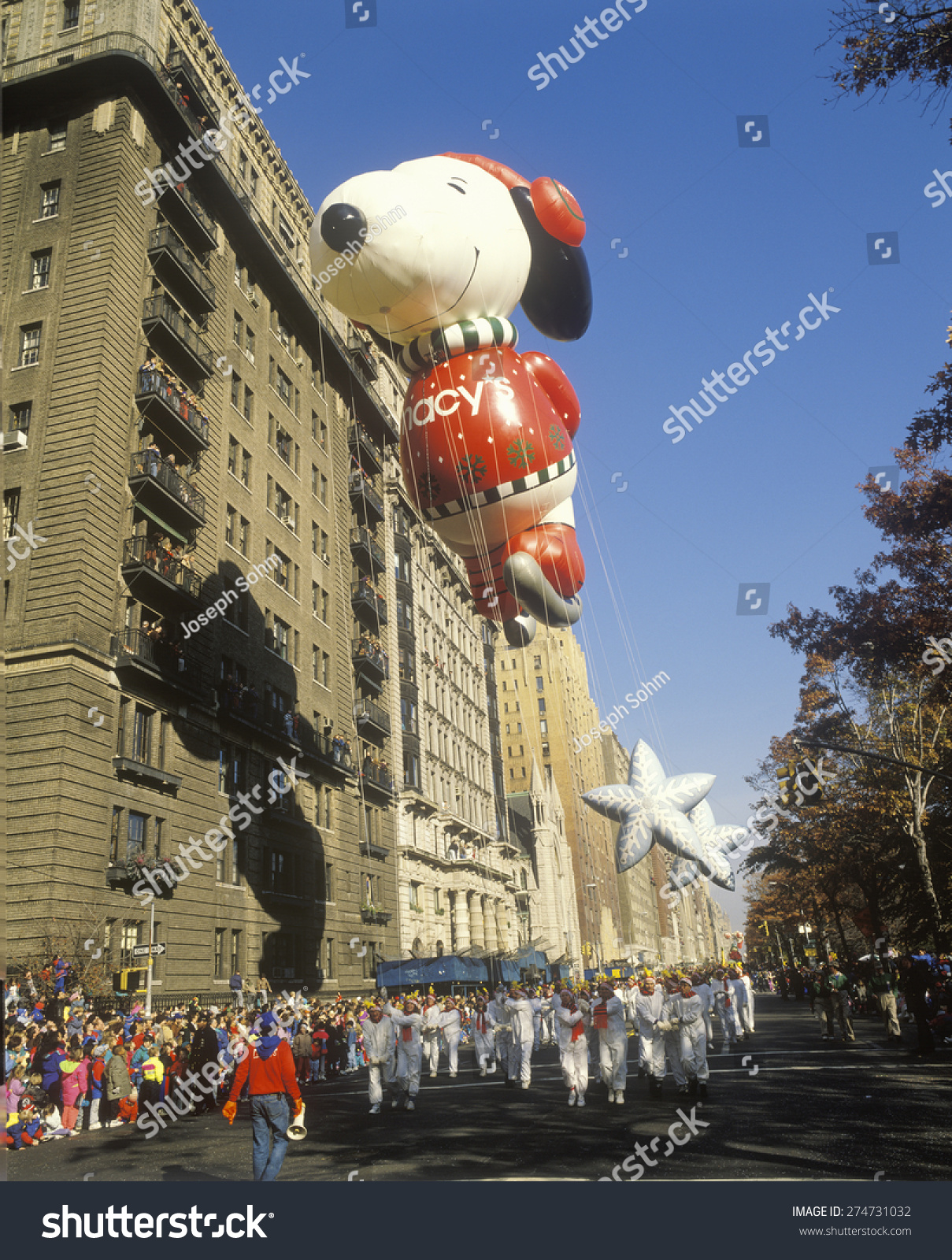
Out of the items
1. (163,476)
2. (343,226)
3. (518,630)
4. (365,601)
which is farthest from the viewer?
(365,601)

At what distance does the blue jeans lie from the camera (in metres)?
8.34

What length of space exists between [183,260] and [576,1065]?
26936mm

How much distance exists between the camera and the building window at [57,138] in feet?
94.7

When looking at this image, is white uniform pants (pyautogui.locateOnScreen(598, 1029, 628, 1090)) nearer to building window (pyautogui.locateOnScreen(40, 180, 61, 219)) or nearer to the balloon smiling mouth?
the balloon smiling mouth

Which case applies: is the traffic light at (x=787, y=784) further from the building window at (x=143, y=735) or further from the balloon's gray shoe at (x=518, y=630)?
the building window at (x=143, y=735)

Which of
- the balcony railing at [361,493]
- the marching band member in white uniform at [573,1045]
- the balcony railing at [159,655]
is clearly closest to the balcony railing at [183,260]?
the balcony railing at [159,655]

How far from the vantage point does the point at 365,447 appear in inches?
1891

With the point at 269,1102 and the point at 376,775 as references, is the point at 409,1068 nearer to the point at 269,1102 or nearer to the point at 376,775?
the point at 269,1102

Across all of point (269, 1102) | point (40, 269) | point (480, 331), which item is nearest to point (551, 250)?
point (480, 331)

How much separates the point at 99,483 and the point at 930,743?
27.5 metres

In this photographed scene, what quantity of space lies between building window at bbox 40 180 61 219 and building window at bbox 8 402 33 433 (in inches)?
267

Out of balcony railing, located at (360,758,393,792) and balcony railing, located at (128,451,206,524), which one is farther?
balcony railing, located at (360,758,393,792)

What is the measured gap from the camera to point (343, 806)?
38250 millimetres

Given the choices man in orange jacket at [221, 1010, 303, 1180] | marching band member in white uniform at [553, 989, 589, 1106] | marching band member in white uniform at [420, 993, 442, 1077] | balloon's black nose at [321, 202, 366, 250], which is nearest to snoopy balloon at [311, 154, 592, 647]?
balloon's black nose at [321, 202, 366, 250]
